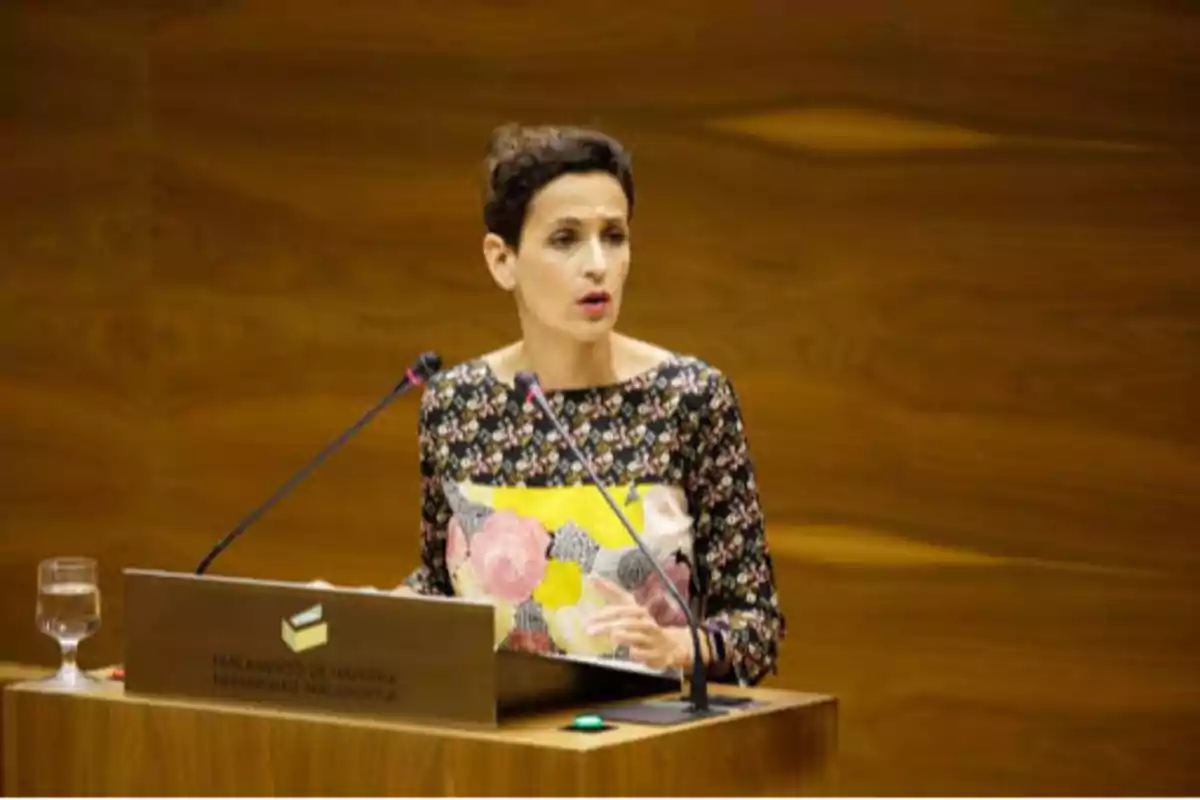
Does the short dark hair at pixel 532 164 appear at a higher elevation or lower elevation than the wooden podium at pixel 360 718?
higher

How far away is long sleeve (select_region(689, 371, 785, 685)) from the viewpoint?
2.79 metres

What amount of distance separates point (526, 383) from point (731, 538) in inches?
13.2

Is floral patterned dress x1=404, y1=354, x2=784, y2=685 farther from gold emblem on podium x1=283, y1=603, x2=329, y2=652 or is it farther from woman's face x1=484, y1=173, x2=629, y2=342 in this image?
gold emblem on podium x1=283, y1=603, x2=329, y2=652

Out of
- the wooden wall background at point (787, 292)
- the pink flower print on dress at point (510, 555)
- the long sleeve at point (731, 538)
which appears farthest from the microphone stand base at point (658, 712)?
the wooden wall background at point (787, 292)

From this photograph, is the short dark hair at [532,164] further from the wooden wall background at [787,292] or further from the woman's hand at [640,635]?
the wooden wall background at [787,292]

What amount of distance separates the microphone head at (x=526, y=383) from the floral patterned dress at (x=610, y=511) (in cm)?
1

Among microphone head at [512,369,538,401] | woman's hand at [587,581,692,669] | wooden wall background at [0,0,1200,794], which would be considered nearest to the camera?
woman's hand at [587,581,692,669]

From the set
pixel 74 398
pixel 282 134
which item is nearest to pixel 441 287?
pixel 282 134

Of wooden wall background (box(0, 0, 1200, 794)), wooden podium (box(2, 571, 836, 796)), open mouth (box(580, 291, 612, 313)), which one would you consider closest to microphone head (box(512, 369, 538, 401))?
open mouth (box(580, 291, 612, 313))

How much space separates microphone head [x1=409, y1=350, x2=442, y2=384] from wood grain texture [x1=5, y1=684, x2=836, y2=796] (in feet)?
1.44

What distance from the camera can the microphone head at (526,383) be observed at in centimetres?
264

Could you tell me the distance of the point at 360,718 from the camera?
2.42 meters

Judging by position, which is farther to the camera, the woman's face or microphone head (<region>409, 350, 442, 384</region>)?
the woman's face

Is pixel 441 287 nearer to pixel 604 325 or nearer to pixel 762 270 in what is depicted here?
pixel 762 270
